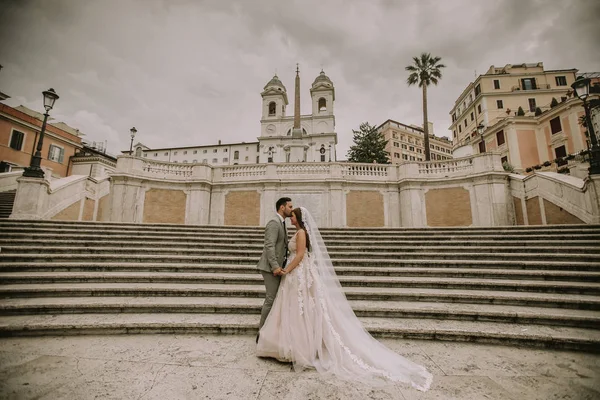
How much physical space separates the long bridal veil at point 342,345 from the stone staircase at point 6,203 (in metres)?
14.7

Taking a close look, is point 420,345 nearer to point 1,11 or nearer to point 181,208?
point 1,11

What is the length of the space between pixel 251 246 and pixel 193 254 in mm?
1697

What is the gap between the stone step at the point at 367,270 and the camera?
5.56 metres

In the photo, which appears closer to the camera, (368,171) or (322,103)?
(368,171)

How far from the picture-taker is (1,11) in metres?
3.59

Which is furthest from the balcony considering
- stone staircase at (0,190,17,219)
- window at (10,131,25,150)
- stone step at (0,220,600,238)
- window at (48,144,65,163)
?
window at (10,131,25,150)

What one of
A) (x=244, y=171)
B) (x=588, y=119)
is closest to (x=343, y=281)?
(x=588, y=119)

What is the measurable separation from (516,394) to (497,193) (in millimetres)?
14026

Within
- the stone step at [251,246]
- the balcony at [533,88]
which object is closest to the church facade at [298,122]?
the balcony at [533,88]

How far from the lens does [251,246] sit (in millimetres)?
8016

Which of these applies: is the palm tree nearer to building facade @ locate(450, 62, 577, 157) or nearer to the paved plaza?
building facade @ locate(450, 62, 577, 157)

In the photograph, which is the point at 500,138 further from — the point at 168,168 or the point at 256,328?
the point at 256,328

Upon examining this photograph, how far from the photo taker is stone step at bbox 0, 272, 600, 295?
5.19 meters

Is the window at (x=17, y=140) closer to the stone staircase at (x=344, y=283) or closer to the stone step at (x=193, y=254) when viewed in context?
the stone staircase at (x=344, y=283)
